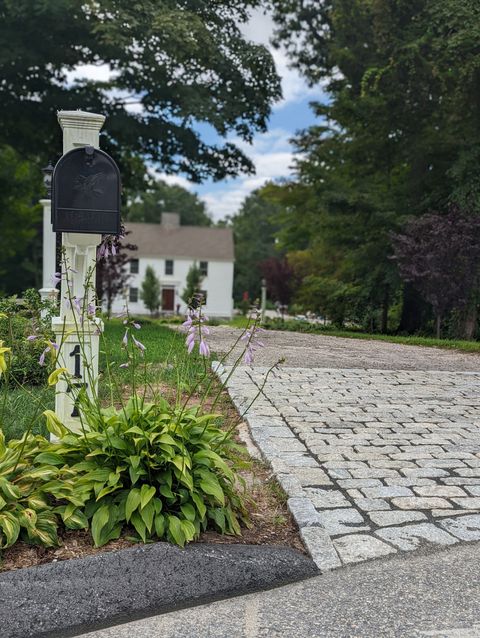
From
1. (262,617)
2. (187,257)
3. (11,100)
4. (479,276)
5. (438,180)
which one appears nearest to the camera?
(262,617)

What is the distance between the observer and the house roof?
46.4m

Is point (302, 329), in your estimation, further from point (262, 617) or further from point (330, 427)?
point (262, 617)

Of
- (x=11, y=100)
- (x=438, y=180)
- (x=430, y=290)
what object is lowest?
(x=430, y=290)

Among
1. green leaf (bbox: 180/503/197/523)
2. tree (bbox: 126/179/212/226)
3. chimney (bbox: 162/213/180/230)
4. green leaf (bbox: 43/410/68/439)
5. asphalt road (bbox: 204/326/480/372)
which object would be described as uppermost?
tree (bbox: 126/179/212/226)

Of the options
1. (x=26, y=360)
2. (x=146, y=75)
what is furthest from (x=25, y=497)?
(x=146, y=75)

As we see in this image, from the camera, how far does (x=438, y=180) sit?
59.1 feet

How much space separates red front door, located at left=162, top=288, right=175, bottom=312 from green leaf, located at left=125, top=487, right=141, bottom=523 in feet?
142

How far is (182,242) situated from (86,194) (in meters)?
44.4

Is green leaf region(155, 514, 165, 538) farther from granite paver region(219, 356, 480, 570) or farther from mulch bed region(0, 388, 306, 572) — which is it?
granite paver region(219, 356, 480, 570)

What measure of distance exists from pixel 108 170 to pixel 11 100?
15465 mm

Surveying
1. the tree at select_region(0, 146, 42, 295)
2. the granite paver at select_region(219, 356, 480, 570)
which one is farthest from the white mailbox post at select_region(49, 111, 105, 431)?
the tree at select_region(0, 146, 42, 295)

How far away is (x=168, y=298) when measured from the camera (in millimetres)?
46375

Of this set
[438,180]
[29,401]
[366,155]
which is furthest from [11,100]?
[29,401]

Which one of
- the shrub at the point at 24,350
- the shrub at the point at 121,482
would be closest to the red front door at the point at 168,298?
the shrub at the point at 24,350
